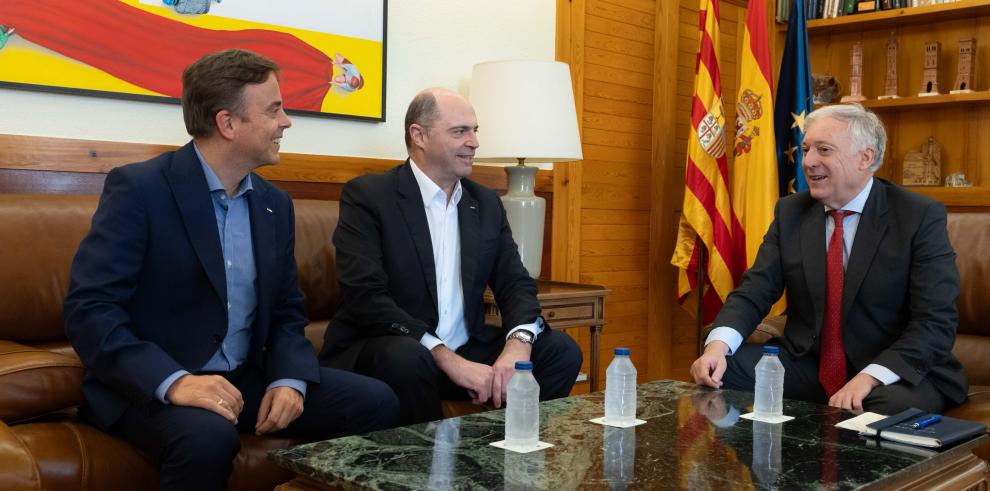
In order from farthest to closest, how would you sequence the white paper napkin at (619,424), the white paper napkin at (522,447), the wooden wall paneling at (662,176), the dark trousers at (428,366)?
the wooden wall paneling at (662,176) < the dark trousers at (428,366) < the white paper napkin at (619,424) < the white paper napkin at (522,447)

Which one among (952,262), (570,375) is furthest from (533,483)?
(952,262)

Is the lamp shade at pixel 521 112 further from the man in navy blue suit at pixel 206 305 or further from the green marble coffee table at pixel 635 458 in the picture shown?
the green marble coffee table at pixel 635 458

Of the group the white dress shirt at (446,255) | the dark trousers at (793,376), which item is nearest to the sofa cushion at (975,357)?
the dark trousers at (793,376)

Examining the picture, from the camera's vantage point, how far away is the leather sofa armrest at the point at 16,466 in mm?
1474

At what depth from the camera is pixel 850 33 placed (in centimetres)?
482

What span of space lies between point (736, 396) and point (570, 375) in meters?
0.59

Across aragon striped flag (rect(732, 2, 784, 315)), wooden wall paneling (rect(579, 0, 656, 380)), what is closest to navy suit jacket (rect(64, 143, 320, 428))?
wooden wall paneling (rect(579, 0, 656, 380))

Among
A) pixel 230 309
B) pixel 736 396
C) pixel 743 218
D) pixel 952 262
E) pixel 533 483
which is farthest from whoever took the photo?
pixel 743 218

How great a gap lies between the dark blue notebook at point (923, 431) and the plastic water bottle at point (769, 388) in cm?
20

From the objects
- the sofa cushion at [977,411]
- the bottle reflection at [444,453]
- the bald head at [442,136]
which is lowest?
the sofa cushion at [977,411]

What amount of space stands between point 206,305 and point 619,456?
0.96m

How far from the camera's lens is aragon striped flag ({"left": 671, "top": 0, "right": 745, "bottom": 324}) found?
4199 mm

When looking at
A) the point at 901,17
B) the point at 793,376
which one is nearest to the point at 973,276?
the point at 793,376

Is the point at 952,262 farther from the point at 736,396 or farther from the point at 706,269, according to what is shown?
the point at 706,269
